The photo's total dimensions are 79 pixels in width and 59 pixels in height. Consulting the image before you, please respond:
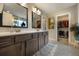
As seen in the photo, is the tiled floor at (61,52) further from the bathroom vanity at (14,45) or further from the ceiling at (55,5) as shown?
the ceiling at (55,5)

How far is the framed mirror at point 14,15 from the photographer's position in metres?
2.42

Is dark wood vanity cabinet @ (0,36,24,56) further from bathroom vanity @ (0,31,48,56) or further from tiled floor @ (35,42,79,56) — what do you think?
tiled floor @ (35,42,79,56)

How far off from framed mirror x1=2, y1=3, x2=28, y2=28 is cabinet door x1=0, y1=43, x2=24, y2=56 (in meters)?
0.62

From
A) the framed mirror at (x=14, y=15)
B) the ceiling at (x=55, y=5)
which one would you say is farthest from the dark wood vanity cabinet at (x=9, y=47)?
the ceiling at (x=55, y=5)

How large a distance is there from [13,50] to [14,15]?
3.67 feet

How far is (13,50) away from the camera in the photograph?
81.7 inches

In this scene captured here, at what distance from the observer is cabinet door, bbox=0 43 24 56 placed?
1810 millimetres

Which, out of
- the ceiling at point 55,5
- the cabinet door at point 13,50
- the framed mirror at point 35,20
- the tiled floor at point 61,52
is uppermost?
the ceiling at point 55,5

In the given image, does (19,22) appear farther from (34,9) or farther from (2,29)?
(34,9)

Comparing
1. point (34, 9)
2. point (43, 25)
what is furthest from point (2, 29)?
point (43, 25)

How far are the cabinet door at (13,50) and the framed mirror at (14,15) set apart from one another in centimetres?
62

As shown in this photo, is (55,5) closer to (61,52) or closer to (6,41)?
(61,52)

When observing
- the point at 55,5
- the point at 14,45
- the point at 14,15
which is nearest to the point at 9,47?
the point at 14,45

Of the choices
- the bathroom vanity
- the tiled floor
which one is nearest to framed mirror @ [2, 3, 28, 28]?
the bathroom vanity
